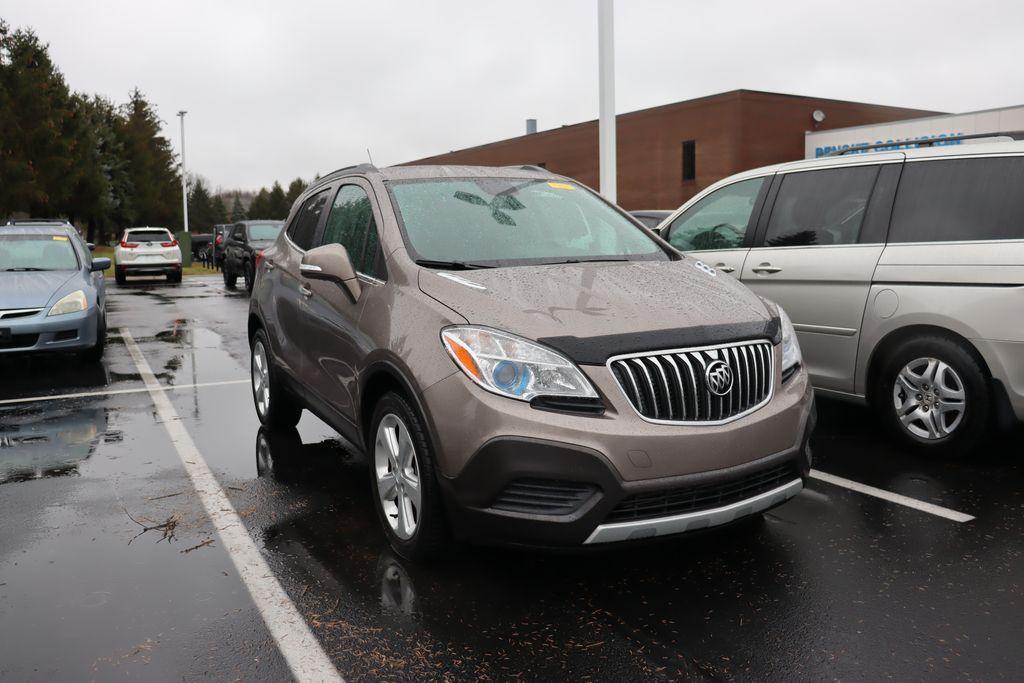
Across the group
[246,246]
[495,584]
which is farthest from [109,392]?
[246,246]

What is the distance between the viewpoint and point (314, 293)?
16.3ft

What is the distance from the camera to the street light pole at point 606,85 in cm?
1150

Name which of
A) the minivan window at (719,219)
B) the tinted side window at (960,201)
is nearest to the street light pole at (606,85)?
the minivan window at (719,219)

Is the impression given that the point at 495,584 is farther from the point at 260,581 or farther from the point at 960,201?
the point at 960,201

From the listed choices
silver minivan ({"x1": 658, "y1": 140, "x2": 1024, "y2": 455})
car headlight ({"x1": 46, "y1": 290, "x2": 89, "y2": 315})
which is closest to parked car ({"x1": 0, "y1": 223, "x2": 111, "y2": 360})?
car headlight ({"x1": 46, "y1": 290, "x2": 89, "y2": 315})

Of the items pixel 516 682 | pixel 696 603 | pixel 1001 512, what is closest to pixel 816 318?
pixel 1001 512

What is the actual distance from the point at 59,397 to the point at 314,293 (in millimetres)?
4191

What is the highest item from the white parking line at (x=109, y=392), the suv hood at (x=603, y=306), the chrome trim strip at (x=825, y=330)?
the suv hood at (x=603, y=306)

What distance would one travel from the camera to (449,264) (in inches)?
161

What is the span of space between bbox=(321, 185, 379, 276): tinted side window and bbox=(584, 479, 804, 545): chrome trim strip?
5.70 ft

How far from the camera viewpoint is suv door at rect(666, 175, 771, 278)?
21.6 feet

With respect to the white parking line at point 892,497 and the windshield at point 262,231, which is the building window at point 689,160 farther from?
the white parking line at point 892,497

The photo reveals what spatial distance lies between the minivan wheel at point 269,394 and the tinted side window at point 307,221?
775 millimetres

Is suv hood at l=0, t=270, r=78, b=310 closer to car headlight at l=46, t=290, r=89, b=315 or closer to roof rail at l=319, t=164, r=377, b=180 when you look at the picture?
car headlight at l=46, t=290, r=89, b=315
